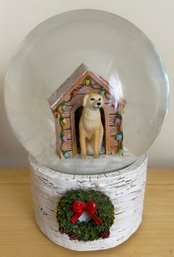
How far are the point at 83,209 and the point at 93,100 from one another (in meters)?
0.15

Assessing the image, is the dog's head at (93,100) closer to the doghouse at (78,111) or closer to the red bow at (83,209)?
the doghouse at (78,111)

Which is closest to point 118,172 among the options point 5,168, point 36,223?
point 36,223

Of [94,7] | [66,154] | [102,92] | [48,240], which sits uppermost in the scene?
[94,7]

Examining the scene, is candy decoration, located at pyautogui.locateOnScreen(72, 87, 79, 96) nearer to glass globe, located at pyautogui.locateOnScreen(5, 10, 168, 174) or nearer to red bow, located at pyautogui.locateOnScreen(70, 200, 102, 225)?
glass globe, located at pyautogui.locateOnScreen(5, 10, 168, 174)

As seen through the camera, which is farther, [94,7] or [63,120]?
[94,7]

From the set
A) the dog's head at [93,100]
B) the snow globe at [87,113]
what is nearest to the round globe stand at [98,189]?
the snow globe at [87,113]

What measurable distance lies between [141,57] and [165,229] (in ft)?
0.92

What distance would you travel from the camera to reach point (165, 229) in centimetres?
63

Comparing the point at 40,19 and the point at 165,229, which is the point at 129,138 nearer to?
the point at 165,229

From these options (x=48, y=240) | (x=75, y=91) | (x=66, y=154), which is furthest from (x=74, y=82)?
(x=48, y=240)

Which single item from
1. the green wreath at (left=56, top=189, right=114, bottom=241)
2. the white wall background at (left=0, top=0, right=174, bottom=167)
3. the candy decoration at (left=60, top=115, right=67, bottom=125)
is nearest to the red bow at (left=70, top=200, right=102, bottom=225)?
the green wreath at (left=56, top=189, right=114, bottom=241)

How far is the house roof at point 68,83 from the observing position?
564 mm

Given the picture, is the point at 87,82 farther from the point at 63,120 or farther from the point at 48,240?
the point at 48,240

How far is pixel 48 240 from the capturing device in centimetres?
62
